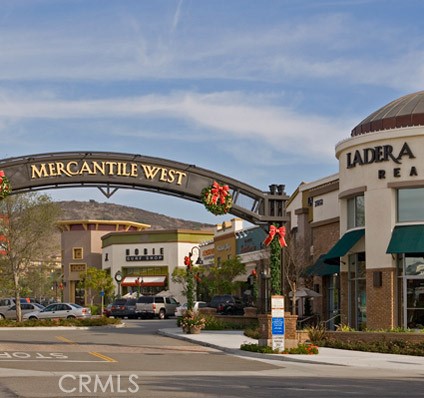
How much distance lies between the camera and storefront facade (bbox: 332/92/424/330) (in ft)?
110

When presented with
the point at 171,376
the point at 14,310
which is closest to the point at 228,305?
the point at 14,310

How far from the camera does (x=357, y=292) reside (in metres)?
36.6

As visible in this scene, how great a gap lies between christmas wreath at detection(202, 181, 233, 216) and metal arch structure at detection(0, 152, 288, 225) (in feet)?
2.06

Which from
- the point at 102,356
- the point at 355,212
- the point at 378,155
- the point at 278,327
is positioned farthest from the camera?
the point at 355,212

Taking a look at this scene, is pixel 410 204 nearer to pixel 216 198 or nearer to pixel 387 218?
pixel 387 218

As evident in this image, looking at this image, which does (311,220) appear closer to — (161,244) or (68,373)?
(68,373)

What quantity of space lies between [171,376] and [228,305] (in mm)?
40658

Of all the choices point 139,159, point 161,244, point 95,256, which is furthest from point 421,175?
point 95,256

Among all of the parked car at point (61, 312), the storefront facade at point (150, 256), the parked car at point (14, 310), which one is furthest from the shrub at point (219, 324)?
the storefront facade at point (150, 256)

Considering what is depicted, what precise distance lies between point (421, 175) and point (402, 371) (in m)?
12.1

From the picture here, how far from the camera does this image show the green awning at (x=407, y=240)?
32.5 metres

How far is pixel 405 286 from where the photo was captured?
33594mm

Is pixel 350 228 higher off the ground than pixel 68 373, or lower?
higher

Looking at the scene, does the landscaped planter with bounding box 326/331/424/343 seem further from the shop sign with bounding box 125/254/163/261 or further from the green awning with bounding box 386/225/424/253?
the shop sign with bounding box 125/254/163/261
